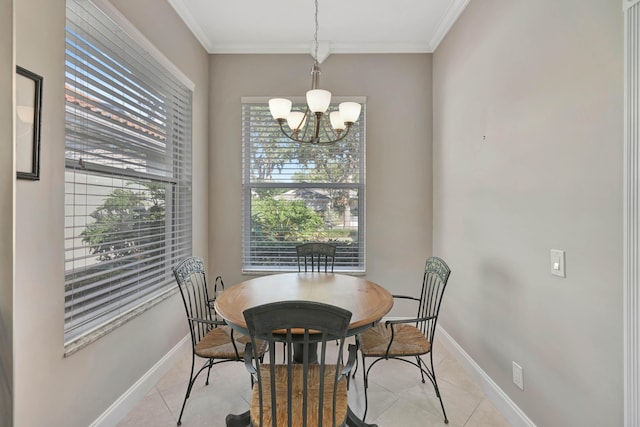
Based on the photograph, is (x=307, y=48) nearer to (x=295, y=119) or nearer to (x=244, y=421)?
(x=295, y=119)

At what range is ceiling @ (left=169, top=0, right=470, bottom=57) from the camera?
250 centimetres

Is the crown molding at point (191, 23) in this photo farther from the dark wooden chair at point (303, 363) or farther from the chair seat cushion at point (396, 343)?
the chair seat cushion at point (396, 343)

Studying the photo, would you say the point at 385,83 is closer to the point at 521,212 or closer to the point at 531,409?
the point at 521,212

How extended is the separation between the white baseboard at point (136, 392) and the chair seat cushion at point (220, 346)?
0.54 meters

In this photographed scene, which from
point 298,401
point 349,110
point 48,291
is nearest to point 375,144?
point 349,110

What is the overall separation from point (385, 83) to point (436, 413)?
288cm

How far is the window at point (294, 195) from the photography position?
3180 mm

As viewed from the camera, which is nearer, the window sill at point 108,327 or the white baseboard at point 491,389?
the window sill at point 108,327

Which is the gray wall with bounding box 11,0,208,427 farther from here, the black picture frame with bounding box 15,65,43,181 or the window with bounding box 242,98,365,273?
the window with bounding box 242,98,365,273

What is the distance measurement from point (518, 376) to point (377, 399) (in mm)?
864

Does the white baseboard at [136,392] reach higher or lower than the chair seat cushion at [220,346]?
lower

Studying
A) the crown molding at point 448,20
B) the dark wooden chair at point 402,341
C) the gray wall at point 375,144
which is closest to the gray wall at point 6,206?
the dark wooden chair at point 402,341

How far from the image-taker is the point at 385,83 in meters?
3.16
